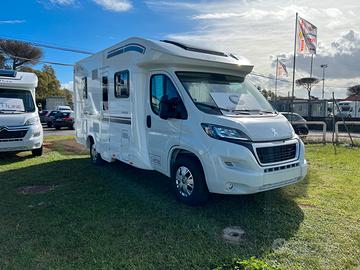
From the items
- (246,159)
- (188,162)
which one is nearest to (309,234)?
(246,159)

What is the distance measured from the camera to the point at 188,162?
4.96m

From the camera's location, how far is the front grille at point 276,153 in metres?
4.50

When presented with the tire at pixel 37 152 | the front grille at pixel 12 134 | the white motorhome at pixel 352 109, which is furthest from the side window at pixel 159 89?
the white motorhome at pixel 352 109

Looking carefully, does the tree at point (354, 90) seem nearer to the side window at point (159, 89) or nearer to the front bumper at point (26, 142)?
the front bumper at point (26, 142)

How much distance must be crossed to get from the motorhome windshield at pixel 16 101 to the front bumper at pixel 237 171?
7.31 meters

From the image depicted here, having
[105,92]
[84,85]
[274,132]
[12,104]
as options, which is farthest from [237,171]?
[12,104]

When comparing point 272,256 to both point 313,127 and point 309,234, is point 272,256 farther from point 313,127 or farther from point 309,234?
point 313,127

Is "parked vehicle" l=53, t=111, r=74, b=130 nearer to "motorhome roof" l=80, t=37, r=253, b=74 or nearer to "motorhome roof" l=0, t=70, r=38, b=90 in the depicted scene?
"motorhome roof" l=0, t=70, r=38, b=90

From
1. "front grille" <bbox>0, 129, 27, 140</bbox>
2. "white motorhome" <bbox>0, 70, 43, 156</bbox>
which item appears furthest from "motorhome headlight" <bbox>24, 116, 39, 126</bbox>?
"front grille" <bbox>0, 129, 27, 140</bbox>

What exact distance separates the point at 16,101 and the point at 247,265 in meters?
8.92

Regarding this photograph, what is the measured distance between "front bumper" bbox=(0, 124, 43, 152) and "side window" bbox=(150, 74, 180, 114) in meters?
5.33

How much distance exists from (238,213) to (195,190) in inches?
29.0

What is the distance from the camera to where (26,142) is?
9266mm

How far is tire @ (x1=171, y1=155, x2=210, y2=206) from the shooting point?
15.8ft
